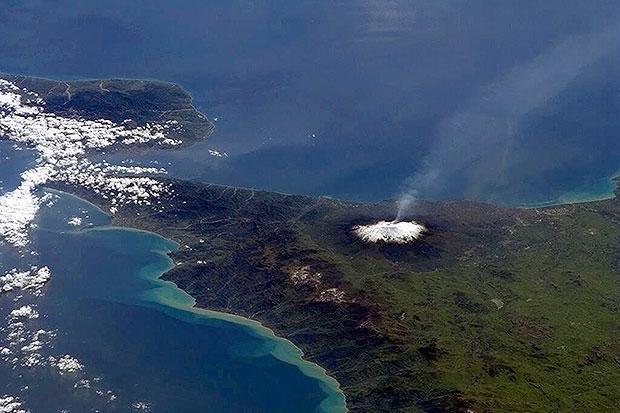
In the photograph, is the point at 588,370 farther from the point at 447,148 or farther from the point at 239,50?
the point at 239,50

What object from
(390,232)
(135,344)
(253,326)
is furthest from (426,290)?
(135,344)

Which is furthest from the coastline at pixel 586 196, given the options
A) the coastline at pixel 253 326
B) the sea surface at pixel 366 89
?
the coastline at pixel 253 326

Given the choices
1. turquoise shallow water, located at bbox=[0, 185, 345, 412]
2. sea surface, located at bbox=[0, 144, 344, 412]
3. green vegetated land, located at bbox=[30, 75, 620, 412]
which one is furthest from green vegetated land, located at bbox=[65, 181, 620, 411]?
turquoise shallow water, located at bbox=[0, 185, 345, 412]

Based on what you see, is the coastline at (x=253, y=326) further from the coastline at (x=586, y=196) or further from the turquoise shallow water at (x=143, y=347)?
the coastline at (x=586, y=196)

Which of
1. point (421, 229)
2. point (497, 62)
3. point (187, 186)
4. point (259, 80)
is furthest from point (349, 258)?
point (497, 62)

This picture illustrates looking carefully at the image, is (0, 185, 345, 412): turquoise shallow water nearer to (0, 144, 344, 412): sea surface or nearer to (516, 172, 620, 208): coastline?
(0, 144, 344, 412): sea surface
